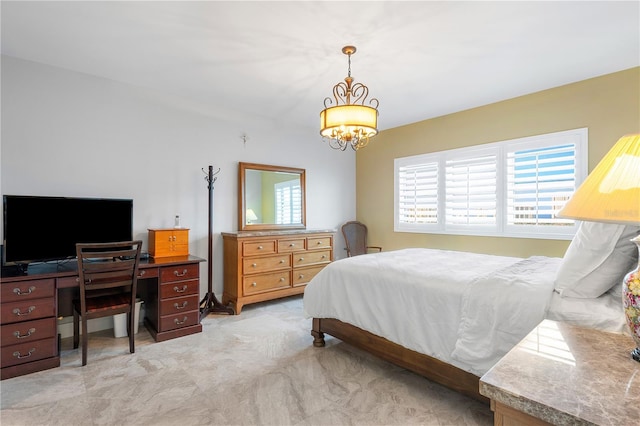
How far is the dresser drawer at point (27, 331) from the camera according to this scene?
2359 millimetres

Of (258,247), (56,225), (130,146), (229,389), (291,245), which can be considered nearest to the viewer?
(229,389)

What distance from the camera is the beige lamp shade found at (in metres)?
0.90

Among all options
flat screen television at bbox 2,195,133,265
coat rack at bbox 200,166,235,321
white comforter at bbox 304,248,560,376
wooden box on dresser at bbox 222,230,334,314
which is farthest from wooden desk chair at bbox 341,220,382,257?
flat screen television at bbox 2,195,133,265

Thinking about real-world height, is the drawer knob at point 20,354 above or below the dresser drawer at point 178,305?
below

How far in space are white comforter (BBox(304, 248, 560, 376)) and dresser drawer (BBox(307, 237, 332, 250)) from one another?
1566mm

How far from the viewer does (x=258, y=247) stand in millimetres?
3980

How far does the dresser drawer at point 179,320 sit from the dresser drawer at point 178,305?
0.04m

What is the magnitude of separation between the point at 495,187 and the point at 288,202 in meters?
2.82

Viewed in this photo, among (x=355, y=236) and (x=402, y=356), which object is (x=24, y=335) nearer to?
(x=402, y=356)

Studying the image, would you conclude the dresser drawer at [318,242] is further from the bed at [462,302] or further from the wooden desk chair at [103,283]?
the wooden desk chair at [103,283]

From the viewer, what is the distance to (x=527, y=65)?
10.1 feet

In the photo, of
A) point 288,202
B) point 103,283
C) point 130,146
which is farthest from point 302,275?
point 130,146

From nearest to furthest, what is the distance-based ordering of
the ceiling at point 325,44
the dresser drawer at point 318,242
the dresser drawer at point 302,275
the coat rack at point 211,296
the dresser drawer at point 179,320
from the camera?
the ceiling at point 325,44
the dresser drawer at point 179,320
the coat rack at point 211,296
the dresser drawer at point 302,275
the dresser drawer at point 318,242

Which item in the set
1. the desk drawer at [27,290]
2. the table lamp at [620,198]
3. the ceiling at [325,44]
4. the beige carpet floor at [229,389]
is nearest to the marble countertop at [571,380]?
the table lamp at [620,198]
